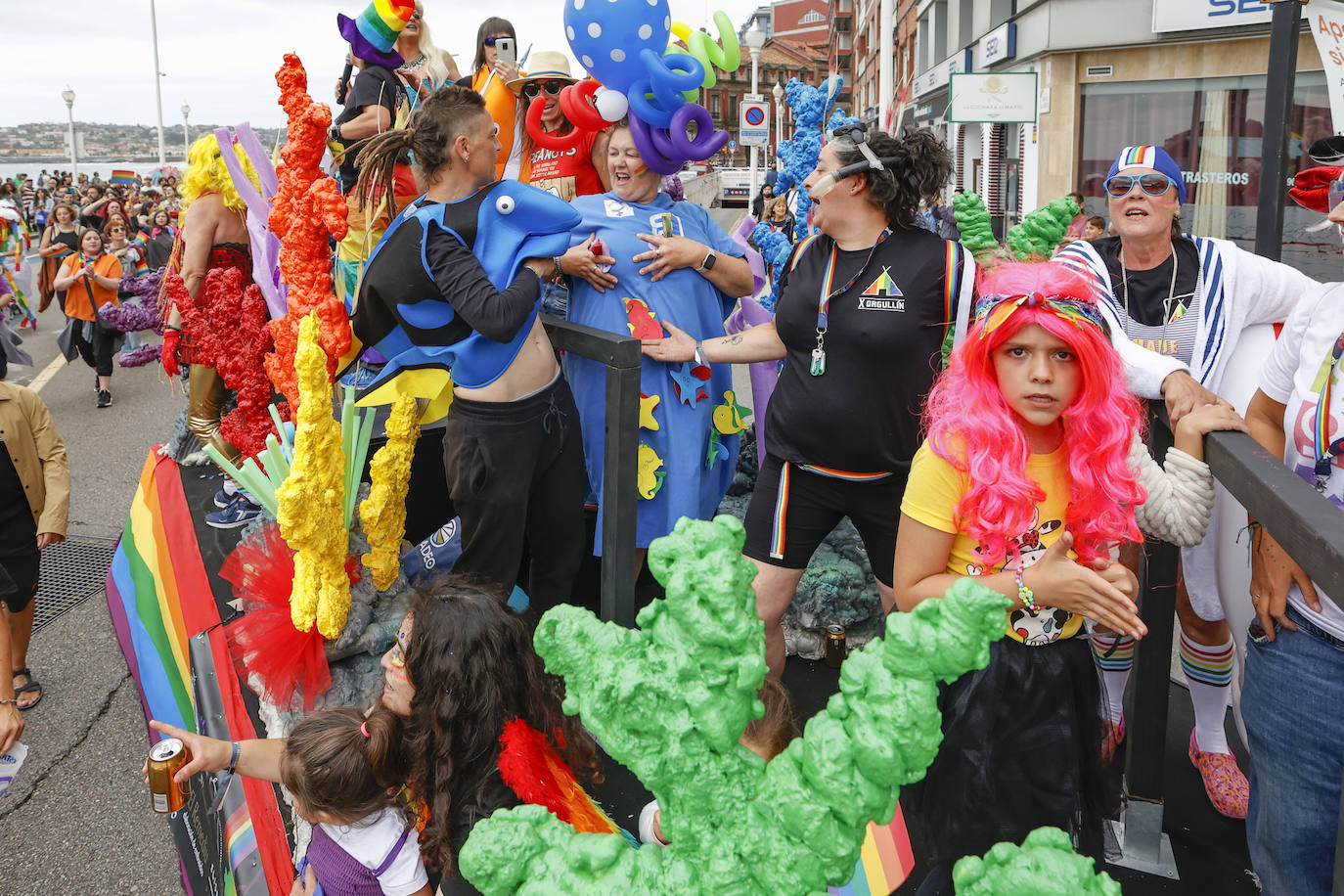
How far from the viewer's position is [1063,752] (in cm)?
→ 173

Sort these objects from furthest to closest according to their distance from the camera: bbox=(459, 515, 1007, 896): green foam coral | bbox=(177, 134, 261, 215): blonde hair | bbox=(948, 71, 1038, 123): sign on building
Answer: bbox=(948, 71, 1038, 123): sign on building, bbox=(177, 134, 261, 215): blonde hair, bbox=(459, 515, 1007, 896): green foam coral

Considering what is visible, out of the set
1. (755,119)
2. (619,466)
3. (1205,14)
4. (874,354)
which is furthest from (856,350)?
(1205,14)

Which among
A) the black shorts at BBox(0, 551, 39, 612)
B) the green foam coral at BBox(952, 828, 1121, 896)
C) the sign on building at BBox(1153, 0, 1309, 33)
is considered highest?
the sign on building at BBox(1153, 0, 1309, 33)

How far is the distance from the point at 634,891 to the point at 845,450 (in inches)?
61.4

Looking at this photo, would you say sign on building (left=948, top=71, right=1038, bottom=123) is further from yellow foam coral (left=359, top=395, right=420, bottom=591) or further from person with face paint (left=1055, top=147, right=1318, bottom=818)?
yellow foam coral (left=359, top=395, right=420, bottom=591)

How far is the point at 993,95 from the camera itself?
880 centimetres

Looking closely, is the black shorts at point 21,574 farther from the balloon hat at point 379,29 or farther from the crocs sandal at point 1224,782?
the crocs sandal at point 1224,782

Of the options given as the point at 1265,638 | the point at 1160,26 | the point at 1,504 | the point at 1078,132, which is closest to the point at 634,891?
the point at 1265,638

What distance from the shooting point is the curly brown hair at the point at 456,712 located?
1.87 metres

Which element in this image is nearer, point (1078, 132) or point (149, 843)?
point (149, 843)

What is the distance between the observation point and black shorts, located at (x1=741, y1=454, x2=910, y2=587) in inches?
96.7

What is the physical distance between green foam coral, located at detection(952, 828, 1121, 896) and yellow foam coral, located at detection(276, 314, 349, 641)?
5.88ft

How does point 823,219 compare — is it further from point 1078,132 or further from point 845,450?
point 1078,132

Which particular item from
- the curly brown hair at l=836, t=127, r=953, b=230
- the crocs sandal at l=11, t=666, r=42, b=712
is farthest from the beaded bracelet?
the crocs sandal at l=11, t=666, r=42, b=712
